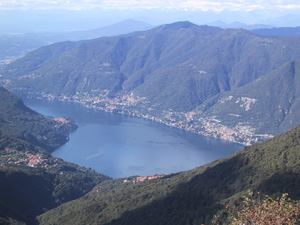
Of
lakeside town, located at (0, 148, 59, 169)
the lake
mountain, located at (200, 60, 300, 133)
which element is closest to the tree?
lakeside town, located at (0, 148, 59, 169)

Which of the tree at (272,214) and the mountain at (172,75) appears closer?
the tree at (272,214)

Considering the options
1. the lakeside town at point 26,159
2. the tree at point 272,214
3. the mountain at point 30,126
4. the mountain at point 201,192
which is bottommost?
the mountain at point 30,126

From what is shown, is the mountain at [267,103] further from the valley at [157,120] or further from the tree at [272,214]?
the tree at [272,214]

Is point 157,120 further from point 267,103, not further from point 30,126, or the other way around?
point 30,126

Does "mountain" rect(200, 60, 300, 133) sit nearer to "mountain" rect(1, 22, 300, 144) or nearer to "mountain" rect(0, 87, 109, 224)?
"mountain" rect(1, 22, 300, 144)

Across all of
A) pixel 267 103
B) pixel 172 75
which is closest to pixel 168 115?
pixel 172 75

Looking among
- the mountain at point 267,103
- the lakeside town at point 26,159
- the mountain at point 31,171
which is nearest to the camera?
the mountain at point 31,171

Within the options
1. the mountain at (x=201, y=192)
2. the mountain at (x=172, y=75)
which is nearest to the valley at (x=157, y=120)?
the mountain at (x=201, y=192)
